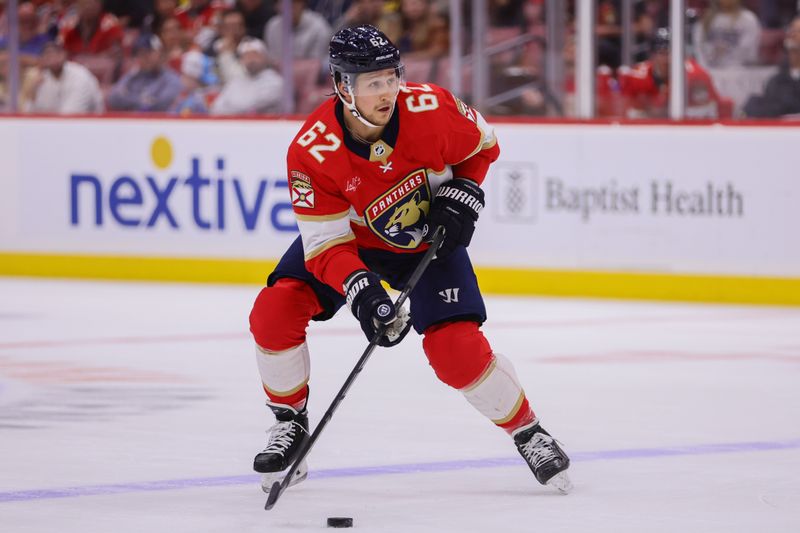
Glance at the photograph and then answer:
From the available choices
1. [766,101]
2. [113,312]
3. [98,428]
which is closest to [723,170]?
[766,101]

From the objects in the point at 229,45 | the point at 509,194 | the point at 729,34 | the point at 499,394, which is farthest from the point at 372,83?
the point at 229,45

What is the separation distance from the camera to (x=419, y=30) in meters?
9.13

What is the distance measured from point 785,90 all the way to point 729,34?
392mm

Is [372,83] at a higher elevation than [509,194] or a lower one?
higher

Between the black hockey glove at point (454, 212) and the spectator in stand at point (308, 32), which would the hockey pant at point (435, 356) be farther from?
the spectator in stand at point (308, 32)

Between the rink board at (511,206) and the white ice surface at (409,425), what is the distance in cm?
31

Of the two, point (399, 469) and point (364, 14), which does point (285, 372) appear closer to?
point (399, 469)

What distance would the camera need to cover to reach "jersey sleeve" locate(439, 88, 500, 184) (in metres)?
3.92

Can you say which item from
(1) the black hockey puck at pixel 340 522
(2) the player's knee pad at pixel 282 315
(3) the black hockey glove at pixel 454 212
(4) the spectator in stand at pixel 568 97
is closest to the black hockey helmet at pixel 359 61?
(3) the black hockey glove at pixel 454 212

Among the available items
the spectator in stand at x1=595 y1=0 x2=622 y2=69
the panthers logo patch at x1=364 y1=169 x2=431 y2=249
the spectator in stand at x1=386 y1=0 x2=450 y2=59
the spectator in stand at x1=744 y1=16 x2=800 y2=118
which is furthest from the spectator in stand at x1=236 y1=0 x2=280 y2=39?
the panthers logo patch at x1=364 y1=169 x2=431 y2=249

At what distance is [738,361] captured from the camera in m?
6.11

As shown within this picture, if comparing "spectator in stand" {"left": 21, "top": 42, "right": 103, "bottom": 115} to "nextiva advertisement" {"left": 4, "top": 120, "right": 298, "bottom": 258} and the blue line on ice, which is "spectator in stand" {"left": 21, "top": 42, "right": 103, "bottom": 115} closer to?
"nextiva advertisement" {"left": 4, "top": 120, "right": 298, "bottom": 258}

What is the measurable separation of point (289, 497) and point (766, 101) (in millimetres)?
4779

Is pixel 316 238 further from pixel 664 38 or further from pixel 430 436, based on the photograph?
pixel 664 38
